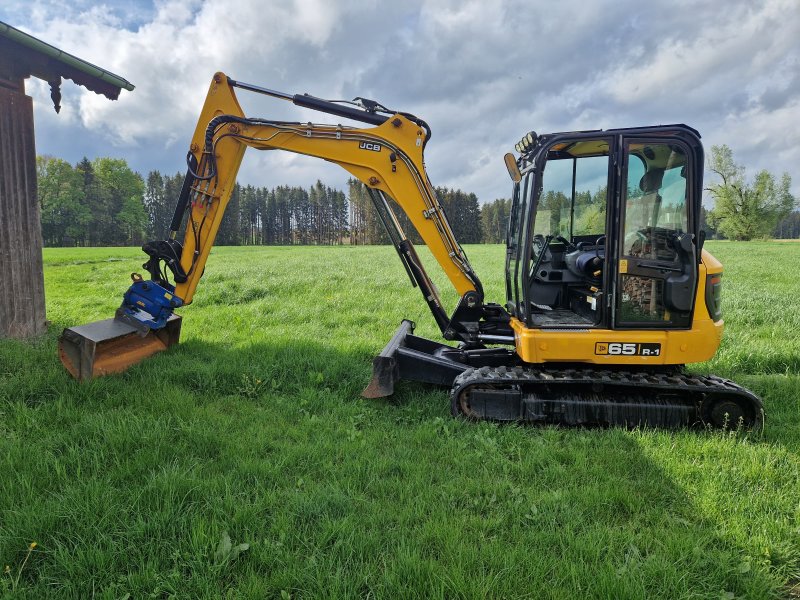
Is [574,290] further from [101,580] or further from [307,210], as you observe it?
[307,210]

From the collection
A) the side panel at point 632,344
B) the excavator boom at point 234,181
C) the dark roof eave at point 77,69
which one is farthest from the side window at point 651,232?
the dark roof eave at point 77,69

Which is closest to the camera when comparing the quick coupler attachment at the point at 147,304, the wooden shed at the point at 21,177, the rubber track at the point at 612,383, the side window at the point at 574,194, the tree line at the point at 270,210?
the rubber track at the point at 612,383

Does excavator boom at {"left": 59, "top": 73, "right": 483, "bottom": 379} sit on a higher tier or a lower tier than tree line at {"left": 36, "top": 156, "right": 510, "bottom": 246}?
lower

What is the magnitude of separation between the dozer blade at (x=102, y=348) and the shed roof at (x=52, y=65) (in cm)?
445

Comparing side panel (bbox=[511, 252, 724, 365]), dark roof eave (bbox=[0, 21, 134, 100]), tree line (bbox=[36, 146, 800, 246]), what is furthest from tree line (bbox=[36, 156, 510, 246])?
Result: side panel (bbox=[511, 252, 724, 365])

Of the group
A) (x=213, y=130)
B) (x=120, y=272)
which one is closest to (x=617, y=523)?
(x=213, y=130)

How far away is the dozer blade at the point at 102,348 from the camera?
15.9ft

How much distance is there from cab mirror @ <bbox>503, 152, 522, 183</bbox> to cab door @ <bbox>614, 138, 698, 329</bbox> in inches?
43.7

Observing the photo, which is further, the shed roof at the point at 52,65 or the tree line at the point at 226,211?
the tree line at the point at 226,211

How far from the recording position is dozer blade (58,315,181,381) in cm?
486

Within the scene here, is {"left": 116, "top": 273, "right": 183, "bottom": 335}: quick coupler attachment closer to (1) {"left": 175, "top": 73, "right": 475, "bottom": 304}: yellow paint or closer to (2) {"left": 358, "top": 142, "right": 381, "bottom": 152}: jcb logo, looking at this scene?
(1) {"left": 175, "top": 73, "right": 475, "bottom": 304}: yellow paint

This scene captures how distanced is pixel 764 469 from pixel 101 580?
4.44 meters

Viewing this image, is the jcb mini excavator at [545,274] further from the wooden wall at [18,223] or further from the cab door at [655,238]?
the wooden wall at [18,223]

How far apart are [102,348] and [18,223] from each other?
384 centimetres
